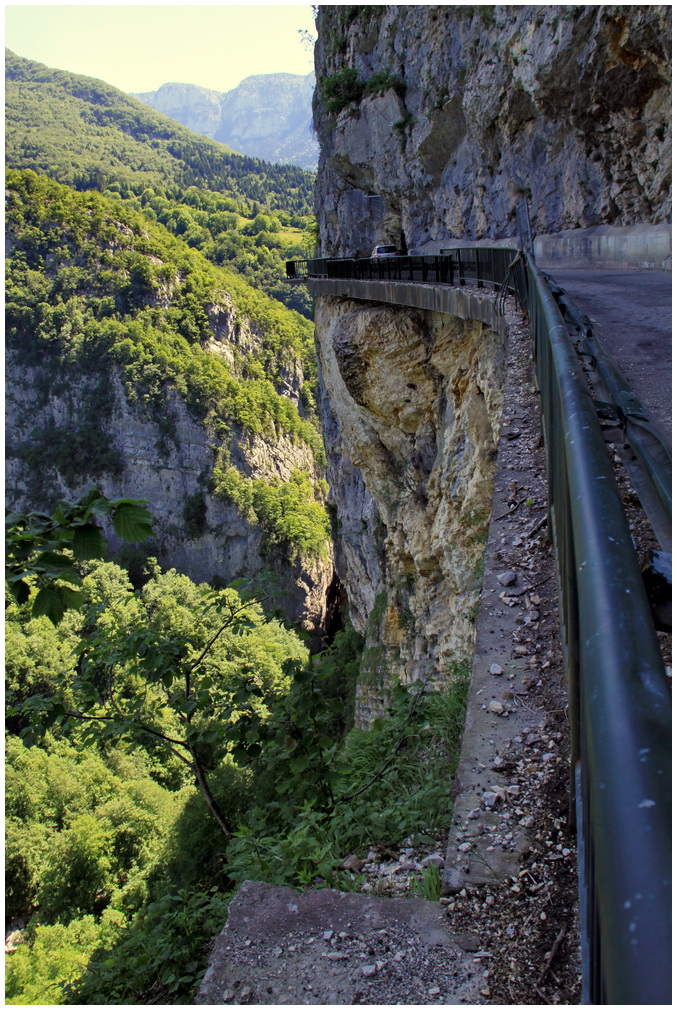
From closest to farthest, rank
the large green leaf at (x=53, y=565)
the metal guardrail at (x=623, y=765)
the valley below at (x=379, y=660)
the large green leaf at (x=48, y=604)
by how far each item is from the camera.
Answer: the metal guardrail at (x=623, y=765), the valley below at (x=379, y=660), the large green leaf at (x=53, y=565), the large green leaf at (x=48, y=604)

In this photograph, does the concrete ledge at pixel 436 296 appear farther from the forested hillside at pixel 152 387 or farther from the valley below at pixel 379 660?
the forested hillside at pixel 152 387

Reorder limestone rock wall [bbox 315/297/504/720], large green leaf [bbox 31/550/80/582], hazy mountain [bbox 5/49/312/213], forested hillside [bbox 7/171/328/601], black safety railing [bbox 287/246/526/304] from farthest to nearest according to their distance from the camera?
hazy mountain [bbox 5/49/312/213], forested hillside [bbox 7/171/328/601], black safety railing [bbox 287/246/526/304], limestone rock wall [bbox 315/297/504/720], large green leaf [bbox 31/550/80/582]

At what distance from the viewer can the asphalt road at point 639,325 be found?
12.5 feet

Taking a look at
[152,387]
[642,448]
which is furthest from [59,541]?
[152,387]

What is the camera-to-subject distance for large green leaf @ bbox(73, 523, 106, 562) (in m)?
2.03

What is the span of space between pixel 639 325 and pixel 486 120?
1336 cm

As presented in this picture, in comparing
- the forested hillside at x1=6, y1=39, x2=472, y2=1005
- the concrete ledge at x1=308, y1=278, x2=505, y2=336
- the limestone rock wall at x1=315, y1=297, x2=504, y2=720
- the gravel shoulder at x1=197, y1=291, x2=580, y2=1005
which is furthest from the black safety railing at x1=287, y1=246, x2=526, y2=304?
the gravel shoulder at x1=197, y1=291, x2=580, y2=1005

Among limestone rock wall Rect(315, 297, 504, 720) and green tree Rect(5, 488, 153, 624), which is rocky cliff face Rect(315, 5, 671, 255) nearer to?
limestone rock wall Rect(315, 297, 504, 720)

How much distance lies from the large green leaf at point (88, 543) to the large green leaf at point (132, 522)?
7 centimetres

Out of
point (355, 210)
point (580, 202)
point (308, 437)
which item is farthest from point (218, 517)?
point (580, 202)

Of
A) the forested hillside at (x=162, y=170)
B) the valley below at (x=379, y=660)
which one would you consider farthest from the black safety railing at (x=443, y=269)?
the forested hillside at (x=162, y=170)

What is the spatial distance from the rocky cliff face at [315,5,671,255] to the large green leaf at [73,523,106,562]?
11003mm

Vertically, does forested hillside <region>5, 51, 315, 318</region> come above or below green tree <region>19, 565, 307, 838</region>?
above

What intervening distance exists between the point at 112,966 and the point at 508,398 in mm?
5024
